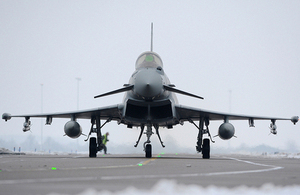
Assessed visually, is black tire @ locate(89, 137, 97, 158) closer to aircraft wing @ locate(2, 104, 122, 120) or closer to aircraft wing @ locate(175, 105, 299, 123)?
aircraft wing @ locate(2, 104, 122, 120)

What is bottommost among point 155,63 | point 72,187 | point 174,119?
point 72,187

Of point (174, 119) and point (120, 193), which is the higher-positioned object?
point (174, 119)

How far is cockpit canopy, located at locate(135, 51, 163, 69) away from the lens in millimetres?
16688

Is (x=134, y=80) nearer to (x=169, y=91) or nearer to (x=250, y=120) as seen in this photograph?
(x=169, y=91)

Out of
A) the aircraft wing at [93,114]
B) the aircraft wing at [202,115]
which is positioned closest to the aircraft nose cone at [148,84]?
the aircraft wing at [93,114]

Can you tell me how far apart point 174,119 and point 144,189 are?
1279 cm

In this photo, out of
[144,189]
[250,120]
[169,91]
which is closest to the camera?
[144,189]

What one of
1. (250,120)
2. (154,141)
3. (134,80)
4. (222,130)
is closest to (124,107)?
(134,80)

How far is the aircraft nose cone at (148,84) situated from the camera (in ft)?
49.0

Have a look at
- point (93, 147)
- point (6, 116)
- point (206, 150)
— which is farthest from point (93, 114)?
point (206, 150)

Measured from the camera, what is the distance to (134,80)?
15445 millimetres

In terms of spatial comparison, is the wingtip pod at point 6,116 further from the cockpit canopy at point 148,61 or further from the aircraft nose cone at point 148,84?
the aircraft nose cone at point 148,84

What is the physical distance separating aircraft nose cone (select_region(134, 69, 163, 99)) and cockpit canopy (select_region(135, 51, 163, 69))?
50.4 inches

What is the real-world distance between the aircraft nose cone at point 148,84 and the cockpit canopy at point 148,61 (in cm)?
128
